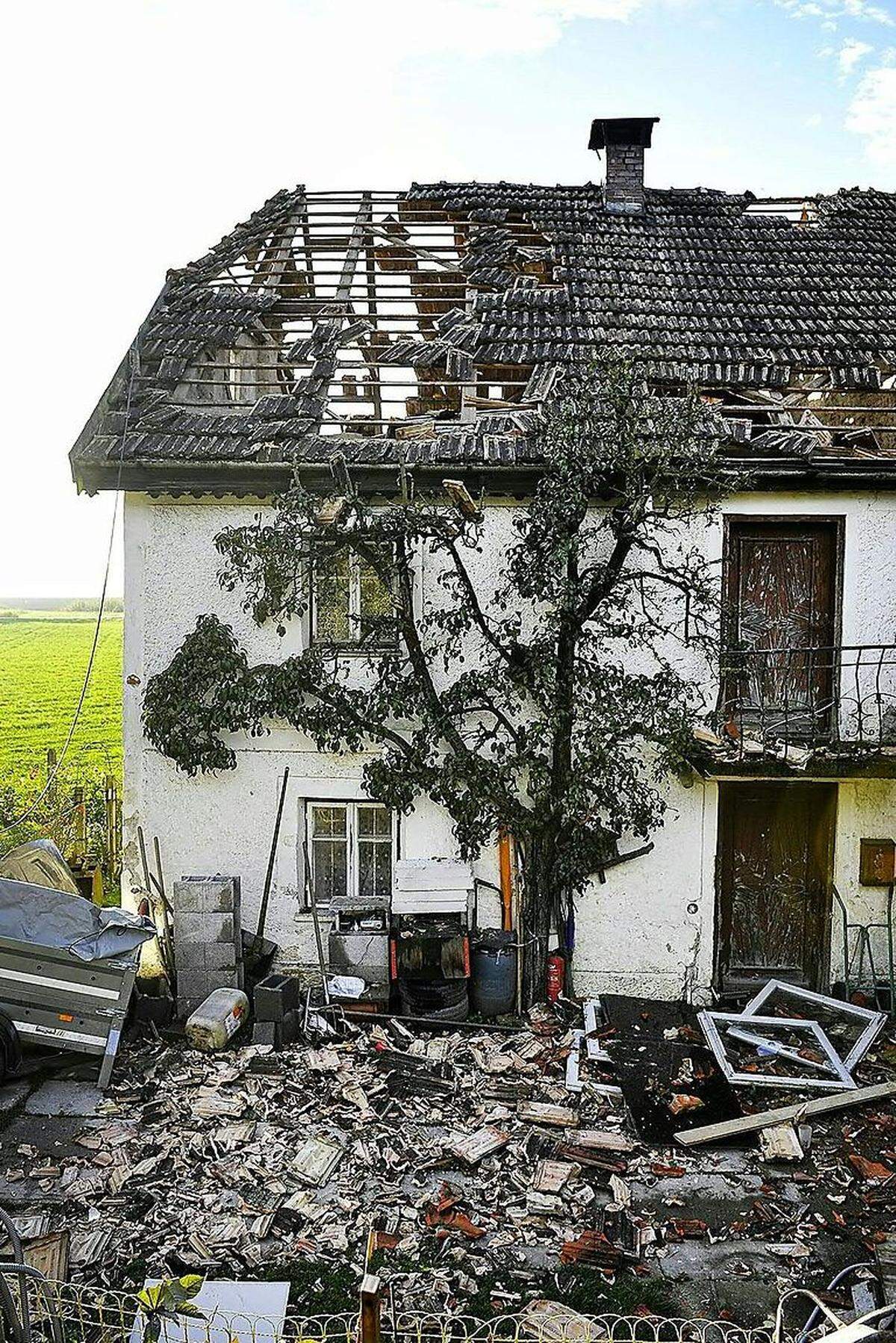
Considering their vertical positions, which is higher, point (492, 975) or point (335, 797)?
point (335, 797)

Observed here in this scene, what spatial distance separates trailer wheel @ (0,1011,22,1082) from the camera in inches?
338

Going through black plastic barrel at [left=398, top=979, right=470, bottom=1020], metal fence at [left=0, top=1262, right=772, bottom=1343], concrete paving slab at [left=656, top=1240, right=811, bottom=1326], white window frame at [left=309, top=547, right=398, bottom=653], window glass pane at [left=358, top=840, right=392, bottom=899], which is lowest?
concrete paving slab at [left=656, top=1240, right=811, bottom=1326]

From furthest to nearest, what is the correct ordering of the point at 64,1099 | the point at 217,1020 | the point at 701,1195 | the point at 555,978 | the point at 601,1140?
the point at 555,978 → the point at 217,1020 → the point at 64,1099 → the point at 601,1140 → the point at 701,1195

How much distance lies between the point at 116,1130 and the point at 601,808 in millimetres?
5473

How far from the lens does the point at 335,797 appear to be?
10.6m

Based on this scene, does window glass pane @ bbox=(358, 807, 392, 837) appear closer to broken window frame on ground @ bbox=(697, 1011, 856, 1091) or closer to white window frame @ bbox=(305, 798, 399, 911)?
white window frame @ bbox=(305, 798, 399, 911)

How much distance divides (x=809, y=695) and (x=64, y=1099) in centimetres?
842

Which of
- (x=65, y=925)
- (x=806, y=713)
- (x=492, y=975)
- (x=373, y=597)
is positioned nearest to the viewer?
(x=65, y=925)

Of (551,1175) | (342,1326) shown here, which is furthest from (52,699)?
(342,1326)

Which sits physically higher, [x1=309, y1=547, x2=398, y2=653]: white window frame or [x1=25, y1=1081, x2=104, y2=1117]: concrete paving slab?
[x1=309, y1=547, x2=398, y2=653]: white window frame

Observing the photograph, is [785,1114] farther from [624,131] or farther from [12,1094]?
[624,131]

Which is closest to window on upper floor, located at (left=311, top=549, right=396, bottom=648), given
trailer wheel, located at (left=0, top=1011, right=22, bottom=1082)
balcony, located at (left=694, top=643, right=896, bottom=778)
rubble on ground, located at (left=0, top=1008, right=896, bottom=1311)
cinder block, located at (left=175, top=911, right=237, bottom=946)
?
cinder block, located at (left=175, top=911, right=237, bottom=946)

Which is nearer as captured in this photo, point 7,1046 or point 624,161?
point 7,1046

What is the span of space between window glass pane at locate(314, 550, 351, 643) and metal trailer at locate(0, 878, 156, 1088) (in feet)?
12.2
